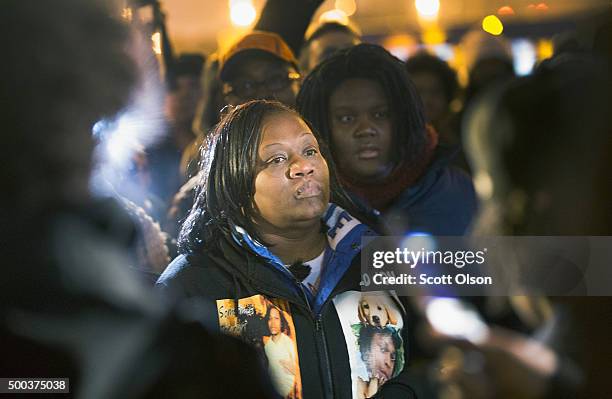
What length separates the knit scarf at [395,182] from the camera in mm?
2705

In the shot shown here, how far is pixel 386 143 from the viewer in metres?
2.71

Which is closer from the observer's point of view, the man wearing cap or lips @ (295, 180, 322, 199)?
lips @ (295, 180, 322, 199)

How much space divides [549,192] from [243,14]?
109cm

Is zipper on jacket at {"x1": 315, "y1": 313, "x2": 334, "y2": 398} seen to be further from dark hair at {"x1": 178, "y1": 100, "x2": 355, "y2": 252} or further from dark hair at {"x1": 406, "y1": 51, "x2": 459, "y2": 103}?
dark hair at {"x1": 406, "y1": 51, "x2": 459, "y2": 103}

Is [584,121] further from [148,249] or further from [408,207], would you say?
[148,249]

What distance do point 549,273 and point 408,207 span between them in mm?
484

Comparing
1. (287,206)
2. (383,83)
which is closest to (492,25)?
(383,83)

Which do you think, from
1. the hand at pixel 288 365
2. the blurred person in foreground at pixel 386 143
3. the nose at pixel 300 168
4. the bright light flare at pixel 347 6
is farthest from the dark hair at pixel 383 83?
the hand at pixel 288 365

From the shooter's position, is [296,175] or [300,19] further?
[300,19]

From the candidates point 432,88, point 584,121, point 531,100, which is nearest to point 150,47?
point 432,88

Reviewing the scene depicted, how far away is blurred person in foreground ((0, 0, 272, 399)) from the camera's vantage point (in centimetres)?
268

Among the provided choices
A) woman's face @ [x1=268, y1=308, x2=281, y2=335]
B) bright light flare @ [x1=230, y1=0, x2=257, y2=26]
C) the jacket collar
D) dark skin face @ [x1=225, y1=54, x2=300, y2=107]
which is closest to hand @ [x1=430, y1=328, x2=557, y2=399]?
the jacket collar

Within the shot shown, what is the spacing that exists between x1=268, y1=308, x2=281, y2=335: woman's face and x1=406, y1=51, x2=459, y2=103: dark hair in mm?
833

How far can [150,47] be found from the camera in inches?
106
